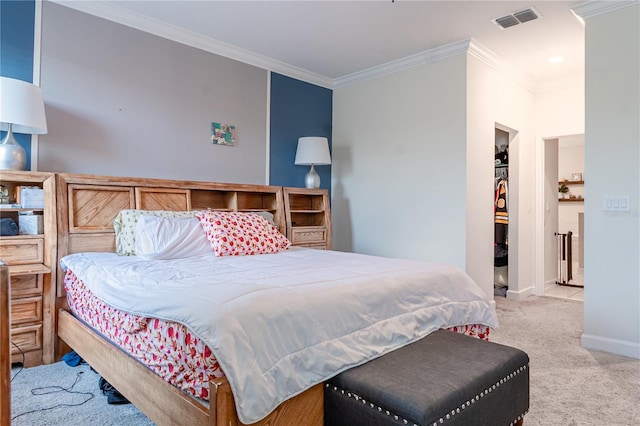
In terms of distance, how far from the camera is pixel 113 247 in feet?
9.40

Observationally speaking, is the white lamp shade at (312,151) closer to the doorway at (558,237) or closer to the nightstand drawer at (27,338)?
the nightstand drawer at (27,338)

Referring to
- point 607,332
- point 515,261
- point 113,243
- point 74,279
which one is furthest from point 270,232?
point 515,261

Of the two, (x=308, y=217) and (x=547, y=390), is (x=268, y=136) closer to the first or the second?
(x=308, y=217)

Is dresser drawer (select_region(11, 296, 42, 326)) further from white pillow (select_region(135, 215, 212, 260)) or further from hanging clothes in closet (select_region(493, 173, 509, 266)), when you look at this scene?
hanging clothes in closet (select_region(493, 173, 509, 266))

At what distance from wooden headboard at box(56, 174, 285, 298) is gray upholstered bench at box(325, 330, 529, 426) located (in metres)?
2.13

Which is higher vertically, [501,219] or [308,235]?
[501,219]

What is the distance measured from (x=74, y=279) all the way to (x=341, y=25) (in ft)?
9.05

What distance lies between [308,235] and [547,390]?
Answer: 2.45 m

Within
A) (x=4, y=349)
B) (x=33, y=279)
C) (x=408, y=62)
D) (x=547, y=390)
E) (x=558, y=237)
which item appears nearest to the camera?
(x=4, y=349)

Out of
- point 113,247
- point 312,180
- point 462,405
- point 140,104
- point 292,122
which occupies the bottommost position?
point 462,405

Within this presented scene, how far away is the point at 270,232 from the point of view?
10.5ft

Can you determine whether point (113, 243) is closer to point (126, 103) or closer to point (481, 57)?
point (126, 103)

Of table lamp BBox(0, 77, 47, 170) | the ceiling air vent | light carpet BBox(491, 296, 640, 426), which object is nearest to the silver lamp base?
table lamp BBox(0, 77, 47, 170)

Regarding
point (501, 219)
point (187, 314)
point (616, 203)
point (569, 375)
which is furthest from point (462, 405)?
point (501, 219)
